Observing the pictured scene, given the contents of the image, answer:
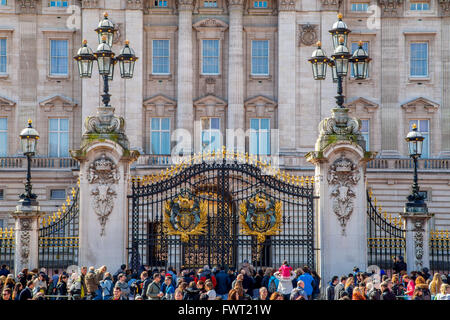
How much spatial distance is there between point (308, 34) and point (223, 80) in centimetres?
517

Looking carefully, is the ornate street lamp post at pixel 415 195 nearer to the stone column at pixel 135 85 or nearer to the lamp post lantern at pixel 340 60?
the lamp post lantern at pixel 340 60

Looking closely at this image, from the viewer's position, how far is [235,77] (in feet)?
172

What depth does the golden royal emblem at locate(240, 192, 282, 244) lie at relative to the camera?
29.4 m

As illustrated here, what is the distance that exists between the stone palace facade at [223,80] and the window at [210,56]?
2.1 inches

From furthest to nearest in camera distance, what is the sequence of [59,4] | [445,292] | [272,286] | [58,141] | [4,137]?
[59,4] → [58,141] → [4,137] → [272,286] → [445,292]

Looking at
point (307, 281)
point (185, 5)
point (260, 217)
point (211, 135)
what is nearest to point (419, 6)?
point (185, 5)

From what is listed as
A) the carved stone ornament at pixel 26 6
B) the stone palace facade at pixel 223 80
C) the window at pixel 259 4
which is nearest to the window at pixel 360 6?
the stone palace facade at pixel 223 80

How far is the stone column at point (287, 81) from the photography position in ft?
171

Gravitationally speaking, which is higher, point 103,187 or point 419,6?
point 419,6

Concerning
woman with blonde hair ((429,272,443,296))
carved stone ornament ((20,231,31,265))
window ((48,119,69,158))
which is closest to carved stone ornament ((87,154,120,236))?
carved stone ornament ((20,231,31,265))

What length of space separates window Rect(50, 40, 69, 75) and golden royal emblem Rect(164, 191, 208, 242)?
25491 mm

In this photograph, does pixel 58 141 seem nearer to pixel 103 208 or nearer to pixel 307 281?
pixel 103 208

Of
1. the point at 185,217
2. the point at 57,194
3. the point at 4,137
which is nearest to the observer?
the point at 185,217
